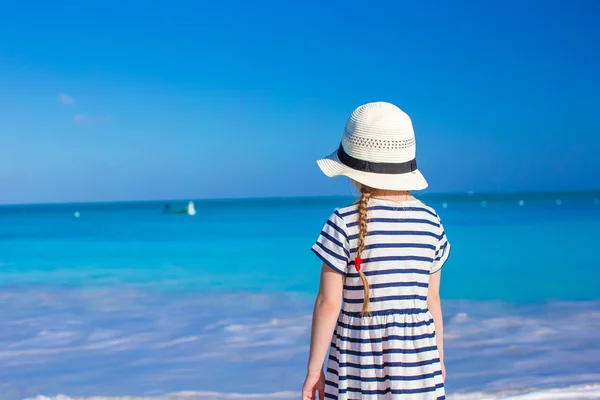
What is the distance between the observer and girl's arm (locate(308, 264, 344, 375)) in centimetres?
228

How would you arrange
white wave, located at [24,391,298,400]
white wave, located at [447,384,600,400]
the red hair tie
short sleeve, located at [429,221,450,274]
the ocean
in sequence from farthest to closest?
the ocean, white wave, located at [24,391,298,400], white wave, located at [447,384,600,400], short sleeve, located at [429,221,450,274], the red hair tie

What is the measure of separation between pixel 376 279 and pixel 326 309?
192mm

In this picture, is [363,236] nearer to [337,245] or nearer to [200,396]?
[337,245]

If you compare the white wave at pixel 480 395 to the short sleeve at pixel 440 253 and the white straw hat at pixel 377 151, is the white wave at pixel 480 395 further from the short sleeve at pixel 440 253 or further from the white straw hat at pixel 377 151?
the white straw hat at pixel 377 151

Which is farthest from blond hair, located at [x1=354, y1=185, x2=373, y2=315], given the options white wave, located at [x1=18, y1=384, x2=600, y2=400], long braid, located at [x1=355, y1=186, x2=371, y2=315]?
white wave, located at [x1=18, y1=384, x2=600, y2=400]

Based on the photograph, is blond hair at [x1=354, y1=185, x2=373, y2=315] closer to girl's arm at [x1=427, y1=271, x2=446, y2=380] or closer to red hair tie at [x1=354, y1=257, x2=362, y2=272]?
red hair tie at [x1=354, y1=257, x2=362, y2=272]

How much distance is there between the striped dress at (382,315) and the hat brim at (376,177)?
0.06m

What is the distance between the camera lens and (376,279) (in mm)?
2293

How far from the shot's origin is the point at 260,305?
8.62 metres

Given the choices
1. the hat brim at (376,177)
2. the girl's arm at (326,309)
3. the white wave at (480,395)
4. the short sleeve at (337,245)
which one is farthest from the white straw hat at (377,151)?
the white wave at (480,395)

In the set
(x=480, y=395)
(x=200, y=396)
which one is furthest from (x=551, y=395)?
(x=200, y=396)

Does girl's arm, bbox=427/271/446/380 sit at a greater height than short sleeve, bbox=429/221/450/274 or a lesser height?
lesser

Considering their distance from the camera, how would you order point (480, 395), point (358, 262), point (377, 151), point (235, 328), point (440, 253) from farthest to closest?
point (235, 328), point (480, 395), point (440, 253), point (377, 151), point (358, 262)

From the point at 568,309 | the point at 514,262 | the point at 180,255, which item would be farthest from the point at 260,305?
the point at 180,255
